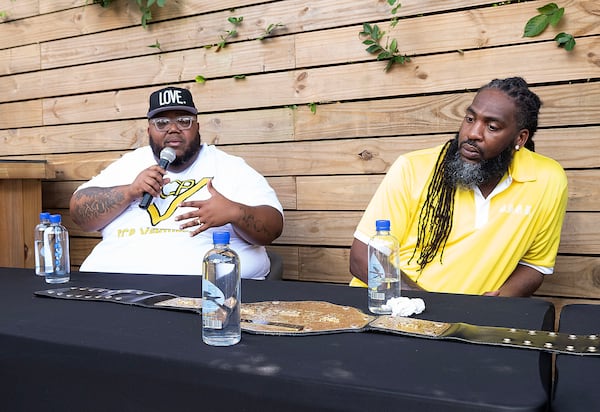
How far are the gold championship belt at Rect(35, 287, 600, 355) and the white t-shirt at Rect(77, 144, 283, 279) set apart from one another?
832mm

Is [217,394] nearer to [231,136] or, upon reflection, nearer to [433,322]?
[433,322]

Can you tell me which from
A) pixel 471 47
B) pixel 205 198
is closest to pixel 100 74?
pixel 205 198

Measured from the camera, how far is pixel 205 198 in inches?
96.9

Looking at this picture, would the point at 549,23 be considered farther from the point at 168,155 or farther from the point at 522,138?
the point at 168,155

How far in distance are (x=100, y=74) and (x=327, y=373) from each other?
9.72ft

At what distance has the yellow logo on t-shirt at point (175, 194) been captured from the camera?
2.44 meters

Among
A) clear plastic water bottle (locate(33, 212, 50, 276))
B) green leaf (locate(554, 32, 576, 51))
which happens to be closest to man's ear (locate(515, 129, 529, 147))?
green leaf (locate(554, 32, 576, 51))

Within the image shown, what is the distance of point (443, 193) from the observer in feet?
6.97

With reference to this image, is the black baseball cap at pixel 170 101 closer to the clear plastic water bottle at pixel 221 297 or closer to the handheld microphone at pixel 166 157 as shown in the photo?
the handheld microphone at pixel 166 157

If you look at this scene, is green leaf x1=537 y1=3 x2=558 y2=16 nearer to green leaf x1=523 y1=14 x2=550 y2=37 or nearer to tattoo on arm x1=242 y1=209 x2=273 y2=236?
green leaf x1=523 y1=14 x2=550 y2=37

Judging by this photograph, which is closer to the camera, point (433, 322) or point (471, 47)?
point (433, 322)

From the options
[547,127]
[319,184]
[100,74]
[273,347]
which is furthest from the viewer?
[100,74]

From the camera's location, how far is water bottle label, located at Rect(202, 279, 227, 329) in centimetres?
110

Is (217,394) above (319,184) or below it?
below
